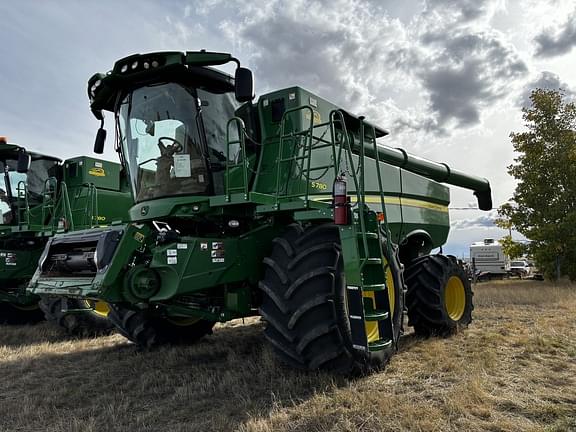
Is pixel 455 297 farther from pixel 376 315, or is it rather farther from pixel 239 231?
pixel 239 231

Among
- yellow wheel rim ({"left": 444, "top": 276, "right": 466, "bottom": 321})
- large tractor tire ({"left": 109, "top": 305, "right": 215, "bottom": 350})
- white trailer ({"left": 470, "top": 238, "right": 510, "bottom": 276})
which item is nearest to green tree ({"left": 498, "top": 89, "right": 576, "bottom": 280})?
white trailer ({"left": 470, "top": 238, "right": 510, "bottom": 276})

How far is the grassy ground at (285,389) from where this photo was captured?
10.4 feet

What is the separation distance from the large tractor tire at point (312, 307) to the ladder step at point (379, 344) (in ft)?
0.25

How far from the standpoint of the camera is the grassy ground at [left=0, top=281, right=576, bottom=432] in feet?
10.4

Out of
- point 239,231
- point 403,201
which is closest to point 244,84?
point 239,231

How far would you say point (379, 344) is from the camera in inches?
155

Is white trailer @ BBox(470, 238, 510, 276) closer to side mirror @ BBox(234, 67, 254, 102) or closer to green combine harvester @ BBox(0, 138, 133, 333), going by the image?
green combine harvester @ BBox(0, 138, 133, 333)

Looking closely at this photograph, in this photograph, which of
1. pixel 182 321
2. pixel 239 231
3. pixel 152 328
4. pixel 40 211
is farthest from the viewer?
pixel 40 211

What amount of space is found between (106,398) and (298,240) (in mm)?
2095

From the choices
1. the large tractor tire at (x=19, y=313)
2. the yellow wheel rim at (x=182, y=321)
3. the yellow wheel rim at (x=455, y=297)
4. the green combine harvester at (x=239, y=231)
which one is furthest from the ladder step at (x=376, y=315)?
the large tractor tire at (x=19, y=313)

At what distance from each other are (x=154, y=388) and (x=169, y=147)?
228 centimetres

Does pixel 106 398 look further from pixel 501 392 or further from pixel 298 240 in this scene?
pixel 501 392

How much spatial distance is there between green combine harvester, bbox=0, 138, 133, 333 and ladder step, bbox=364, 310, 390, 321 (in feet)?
16.7

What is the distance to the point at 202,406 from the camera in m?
3.65
